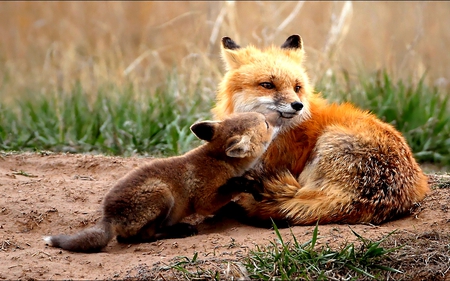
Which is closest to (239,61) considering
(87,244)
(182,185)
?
(182,185)

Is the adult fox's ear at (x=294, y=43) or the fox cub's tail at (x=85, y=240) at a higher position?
the adult fox's ear at (x=294, y=43)

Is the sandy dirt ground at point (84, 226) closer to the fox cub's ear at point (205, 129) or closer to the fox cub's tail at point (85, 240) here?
the fox cub's tail at point (85, 240)

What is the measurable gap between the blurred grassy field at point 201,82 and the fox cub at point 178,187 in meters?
2.72

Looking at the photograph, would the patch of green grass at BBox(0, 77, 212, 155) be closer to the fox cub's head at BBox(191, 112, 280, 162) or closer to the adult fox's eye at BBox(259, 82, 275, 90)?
the adult fox's eye at BBox(259, 82, 275, 90)

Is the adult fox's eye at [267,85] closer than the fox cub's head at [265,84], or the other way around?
the fox cub's head at [265,84]

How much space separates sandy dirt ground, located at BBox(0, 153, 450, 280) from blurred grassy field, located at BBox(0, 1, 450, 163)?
153 cm

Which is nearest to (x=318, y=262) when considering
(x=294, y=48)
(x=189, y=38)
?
(x=294, y=48)

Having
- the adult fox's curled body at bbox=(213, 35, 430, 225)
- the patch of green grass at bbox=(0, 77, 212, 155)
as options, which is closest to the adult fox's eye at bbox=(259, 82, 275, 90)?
the adult fox's curled body at bbox=(213, 35, 430, 225)

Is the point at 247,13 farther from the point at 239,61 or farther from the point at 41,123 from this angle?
the point at 239,61

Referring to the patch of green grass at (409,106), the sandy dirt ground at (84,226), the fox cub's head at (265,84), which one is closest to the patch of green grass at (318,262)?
the sandy dirt ground at (84,226)

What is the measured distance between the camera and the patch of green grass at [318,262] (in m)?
3.83

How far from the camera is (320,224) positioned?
4.86m

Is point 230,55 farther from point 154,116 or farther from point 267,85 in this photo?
point 154,116

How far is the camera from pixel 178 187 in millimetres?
4785
